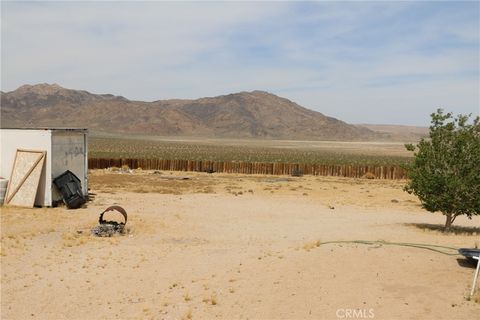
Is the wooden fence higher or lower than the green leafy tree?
lower

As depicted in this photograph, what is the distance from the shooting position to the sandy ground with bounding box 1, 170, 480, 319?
9.68 m

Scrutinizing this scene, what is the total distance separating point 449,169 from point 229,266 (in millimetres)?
9492

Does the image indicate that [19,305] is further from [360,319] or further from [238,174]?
[238,174]

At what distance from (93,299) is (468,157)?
43.5ft

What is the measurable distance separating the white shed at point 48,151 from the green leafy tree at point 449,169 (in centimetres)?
1492

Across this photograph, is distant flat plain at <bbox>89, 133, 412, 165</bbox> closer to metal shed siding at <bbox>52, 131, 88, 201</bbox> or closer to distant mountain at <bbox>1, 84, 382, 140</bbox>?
metal shed siding at <bbox>52, 131, 88, 201</bbox>

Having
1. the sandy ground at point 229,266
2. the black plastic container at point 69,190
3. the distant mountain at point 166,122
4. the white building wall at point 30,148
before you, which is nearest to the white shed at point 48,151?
the white building wall at point 30,148

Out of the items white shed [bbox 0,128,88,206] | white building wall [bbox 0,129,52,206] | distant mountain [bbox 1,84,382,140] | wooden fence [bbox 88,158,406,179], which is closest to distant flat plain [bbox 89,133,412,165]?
wooden fence [bbox 88,158,406,179]

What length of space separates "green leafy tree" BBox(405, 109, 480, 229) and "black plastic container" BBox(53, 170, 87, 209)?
45.9 ft

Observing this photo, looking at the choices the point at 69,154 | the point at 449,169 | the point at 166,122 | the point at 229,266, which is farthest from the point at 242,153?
the point at 166,122

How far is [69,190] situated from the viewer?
74.5 feet

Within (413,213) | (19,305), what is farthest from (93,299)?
(413,213)

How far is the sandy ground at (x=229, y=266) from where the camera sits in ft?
31.8

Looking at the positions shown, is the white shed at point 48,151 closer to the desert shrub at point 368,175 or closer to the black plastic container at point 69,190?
the black plastic container at point 69,190
